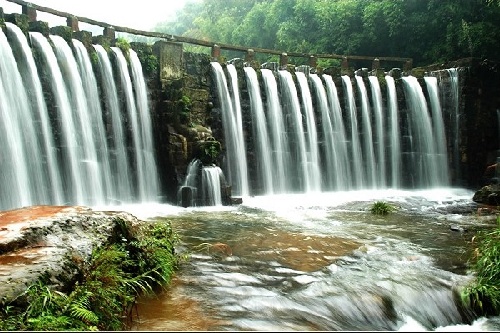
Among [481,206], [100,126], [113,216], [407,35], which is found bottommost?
[481,206]

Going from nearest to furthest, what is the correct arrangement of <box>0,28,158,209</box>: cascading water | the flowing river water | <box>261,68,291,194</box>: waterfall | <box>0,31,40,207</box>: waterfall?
the flowing river water < <box>0,31,40,207</box>: waterfall < <box>0,28,158,209</box>: cascading water < <box>261,68,291,194</box>: waterfall

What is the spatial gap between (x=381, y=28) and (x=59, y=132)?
Result: 20.1 meters

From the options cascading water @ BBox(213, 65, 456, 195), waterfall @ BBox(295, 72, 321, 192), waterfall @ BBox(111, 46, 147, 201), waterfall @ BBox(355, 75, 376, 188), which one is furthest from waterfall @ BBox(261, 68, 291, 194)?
waterfall @ BBox(111, 46, 147, 201)

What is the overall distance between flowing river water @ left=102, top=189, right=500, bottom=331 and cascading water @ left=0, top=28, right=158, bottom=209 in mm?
2900

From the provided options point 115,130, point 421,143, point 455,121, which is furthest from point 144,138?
point 455,121

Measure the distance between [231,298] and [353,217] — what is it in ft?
22.1

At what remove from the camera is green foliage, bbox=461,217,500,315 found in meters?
5.05

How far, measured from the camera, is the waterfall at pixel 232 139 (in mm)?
15758

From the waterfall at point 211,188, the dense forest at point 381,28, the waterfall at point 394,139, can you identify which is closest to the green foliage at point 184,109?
the waterfall at point 211,188

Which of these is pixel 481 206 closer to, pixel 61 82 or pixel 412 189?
pixel 412 189

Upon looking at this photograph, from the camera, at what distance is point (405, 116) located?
1983 centimetres

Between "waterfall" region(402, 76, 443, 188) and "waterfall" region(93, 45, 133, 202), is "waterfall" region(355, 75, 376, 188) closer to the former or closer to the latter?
"waterfall" region(402, 76, 443, 188)

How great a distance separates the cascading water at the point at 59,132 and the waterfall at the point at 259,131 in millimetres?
4539

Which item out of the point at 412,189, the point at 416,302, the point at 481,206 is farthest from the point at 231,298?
the point at 412,189
